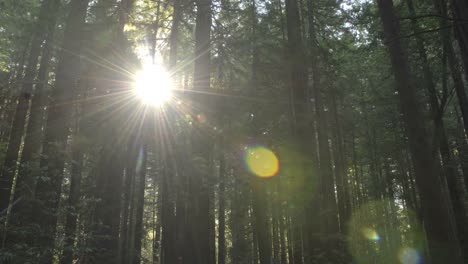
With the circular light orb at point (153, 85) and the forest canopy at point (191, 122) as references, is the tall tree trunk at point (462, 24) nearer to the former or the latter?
the forest canopy at point (191, 122)

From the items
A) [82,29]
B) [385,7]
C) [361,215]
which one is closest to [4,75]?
[82,29]

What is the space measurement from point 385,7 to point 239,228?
839 inches

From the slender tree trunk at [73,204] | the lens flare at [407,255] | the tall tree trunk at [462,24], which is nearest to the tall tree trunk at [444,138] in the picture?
the tall tree trunk at [462,24]

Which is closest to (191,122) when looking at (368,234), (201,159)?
(201,159)

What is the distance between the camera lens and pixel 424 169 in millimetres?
8508

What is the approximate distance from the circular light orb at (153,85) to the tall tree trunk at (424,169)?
8.28 m

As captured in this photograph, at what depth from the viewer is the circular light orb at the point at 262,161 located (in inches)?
602

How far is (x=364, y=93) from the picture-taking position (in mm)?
27562

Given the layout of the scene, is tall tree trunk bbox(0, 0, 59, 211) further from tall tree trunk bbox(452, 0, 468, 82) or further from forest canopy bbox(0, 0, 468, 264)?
tall tree trunk bbox(452, 0, 468, 82)

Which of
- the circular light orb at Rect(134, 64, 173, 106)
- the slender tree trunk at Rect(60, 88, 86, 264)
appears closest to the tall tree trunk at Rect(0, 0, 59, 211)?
the slender tree trunk at Rect(60, 88, 86, 264)

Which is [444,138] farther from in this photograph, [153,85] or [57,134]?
[57,134]

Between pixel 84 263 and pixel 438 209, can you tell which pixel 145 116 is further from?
pixel 438 209

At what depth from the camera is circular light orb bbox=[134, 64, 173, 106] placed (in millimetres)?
14977

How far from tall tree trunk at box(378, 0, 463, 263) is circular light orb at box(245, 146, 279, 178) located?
7.22 meters
